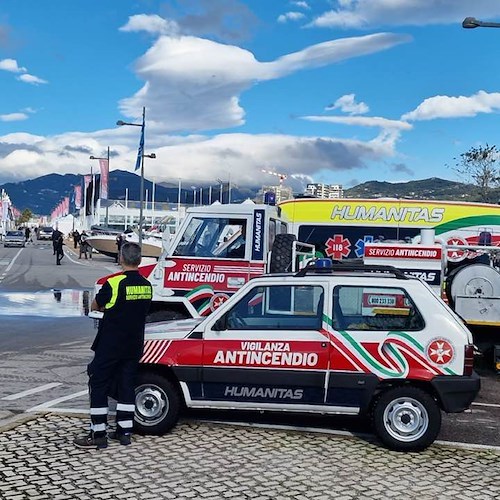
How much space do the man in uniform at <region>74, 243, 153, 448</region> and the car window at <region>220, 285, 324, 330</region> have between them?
91cm

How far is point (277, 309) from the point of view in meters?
6.84

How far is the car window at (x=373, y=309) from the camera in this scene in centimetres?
662

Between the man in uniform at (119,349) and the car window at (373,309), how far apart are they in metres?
1.85

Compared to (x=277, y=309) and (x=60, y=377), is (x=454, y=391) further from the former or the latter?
(x=60, y=377)

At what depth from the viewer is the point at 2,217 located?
10662cm

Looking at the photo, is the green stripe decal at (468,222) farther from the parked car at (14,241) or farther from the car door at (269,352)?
the parked car at (14,241)

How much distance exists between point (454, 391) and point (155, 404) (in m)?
2.80

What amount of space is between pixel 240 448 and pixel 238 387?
58 centimetres

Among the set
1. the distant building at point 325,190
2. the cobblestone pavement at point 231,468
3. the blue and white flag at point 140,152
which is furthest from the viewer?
the blue and white flag at point 140,152

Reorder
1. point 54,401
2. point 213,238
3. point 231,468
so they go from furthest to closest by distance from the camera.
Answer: point 213,238, point 54,401, point 231,468

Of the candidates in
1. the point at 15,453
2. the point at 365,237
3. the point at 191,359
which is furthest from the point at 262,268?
the point at 365,237

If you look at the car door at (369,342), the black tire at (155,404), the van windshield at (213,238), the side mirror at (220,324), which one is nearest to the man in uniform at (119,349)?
the black tire at (155,404)

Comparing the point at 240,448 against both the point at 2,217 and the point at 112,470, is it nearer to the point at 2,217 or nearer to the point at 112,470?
the point at 112,470

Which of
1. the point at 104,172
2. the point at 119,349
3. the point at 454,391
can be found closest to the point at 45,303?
the point at 119,349
